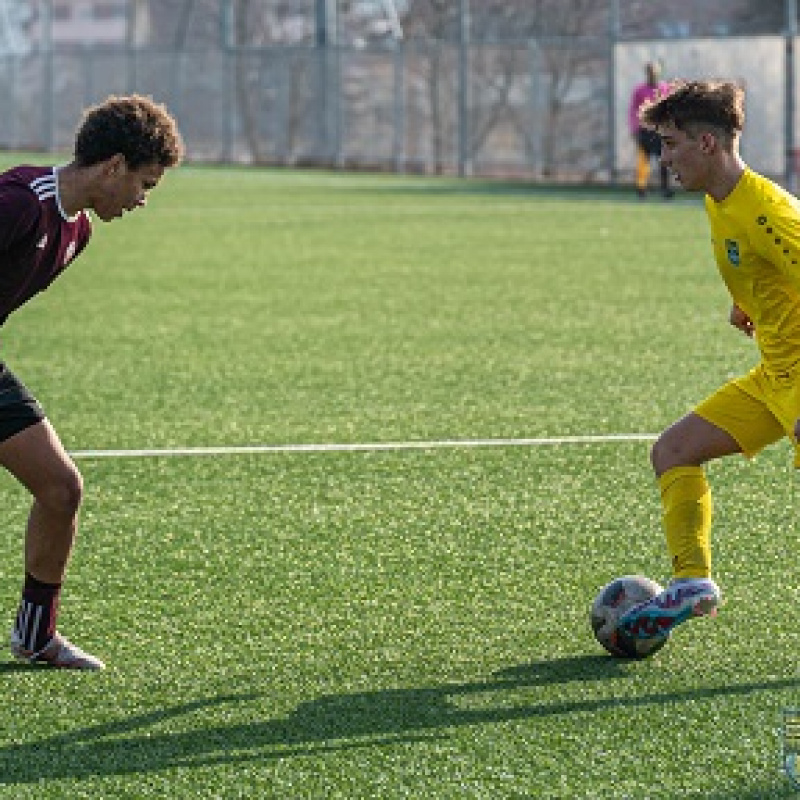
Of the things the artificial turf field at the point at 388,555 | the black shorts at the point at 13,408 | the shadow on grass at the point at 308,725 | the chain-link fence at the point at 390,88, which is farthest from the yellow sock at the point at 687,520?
Result: the chain-link fence at the point at 390,88

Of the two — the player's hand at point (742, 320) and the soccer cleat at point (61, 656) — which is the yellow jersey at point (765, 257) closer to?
the player's hand at point (742, 320)

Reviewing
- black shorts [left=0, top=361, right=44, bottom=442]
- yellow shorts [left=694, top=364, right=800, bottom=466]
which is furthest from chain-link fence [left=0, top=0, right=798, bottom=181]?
black shorts [left=0, top=361, right=44, bottom=442]

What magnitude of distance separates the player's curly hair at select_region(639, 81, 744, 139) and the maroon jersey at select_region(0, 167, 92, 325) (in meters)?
1.67

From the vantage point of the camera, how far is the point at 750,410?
612 centimetres

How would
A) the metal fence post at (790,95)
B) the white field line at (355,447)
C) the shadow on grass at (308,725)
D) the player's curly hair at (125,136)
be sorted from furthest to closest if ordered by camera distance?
the metal fence post at (790,95), the white field line at (355,447), the player's curly hair at (125,136), the shadow on grass at (308,725)

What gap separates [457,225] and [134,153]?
63.2ft

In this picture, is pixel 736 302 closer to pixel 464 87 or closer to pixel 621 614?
pixel 621 614

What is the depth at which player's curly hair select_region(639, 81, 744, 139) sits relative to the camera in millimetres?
5926

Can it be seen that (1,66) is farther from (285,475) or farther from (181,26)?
(285,475)

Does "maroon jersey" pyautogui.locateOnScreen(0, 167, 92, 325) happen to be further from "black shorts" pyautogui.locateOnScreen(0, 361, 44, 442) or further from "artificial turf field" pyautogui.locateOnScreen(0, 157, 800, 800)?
"artificial turf field" pyautogui.locateOnScreen(0, 157, 800, 800)

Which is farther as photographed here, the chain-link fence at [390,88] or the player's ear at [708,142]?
the chain-link fence at [390,88]

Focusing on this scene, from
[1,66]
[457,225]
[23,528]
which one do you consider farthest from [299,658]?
[1,66]

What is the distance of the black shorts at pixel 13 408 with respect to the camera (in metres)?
5.86

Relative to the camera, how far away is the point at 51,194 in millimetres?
5699
